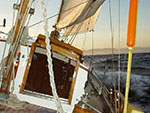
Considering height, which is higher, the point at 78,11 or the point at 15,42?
the point at 78,11

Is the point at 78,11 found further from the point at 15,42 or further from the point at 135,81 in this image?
the point at 135,81

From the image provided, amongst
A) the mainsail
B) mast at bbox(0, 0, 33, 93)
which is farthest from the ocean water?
mast at bbox(0, 0, 33, 93)

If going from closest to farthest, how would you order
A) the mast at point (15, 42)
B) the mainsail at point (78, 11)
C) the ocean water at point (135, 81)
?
the mast at point (15, 42)
the mainsail at point (78, 11)
the ocean water at point (135, 81)

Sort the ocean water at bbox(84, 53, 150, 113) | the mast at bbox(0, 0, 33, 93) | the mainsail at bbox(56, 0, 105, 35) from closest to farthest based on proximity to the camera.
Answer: the mast at bbox(0, 0, 33, 93), the mainsail at bbox(56, 0, 105, 35), the ocean water at bbox(84, 53, 150, 113)

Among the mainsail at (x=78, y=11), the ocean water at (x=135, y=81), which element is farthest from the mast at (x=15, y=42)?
the mainsail at (x=78, y=11)

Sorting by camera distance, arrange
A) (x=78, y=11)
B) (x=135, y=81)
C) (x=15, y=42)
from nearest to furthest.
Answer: (x=15, y=42) → (x=78, y=11) → (x=135, y=81)

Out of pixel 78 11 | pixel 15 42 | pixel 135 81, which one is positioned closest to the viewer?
pixel 15 42

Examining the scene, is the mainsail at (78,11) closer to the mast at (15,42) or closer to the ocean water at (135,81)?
the ocean water at (135,81)

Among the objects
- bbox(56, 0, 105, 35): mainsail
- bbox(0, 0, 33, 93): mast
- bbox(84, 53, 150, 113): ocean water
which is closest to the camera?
bbox(0, 0, 33, 93): mast

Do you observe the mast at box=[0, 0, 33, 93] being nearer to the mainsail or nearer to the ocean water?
the ocean water

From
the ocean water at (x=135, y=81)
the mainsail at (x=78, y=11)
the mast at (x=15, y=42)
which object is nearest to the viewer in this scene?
the mast at (x=15, y=42)

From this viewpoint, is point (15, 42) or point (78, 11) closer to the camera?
point (15, 42)

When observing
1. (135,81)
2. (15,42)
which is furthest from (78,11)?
(135,81)

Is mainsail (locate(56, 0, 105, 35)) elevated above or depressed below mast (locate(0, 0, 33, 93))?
above
